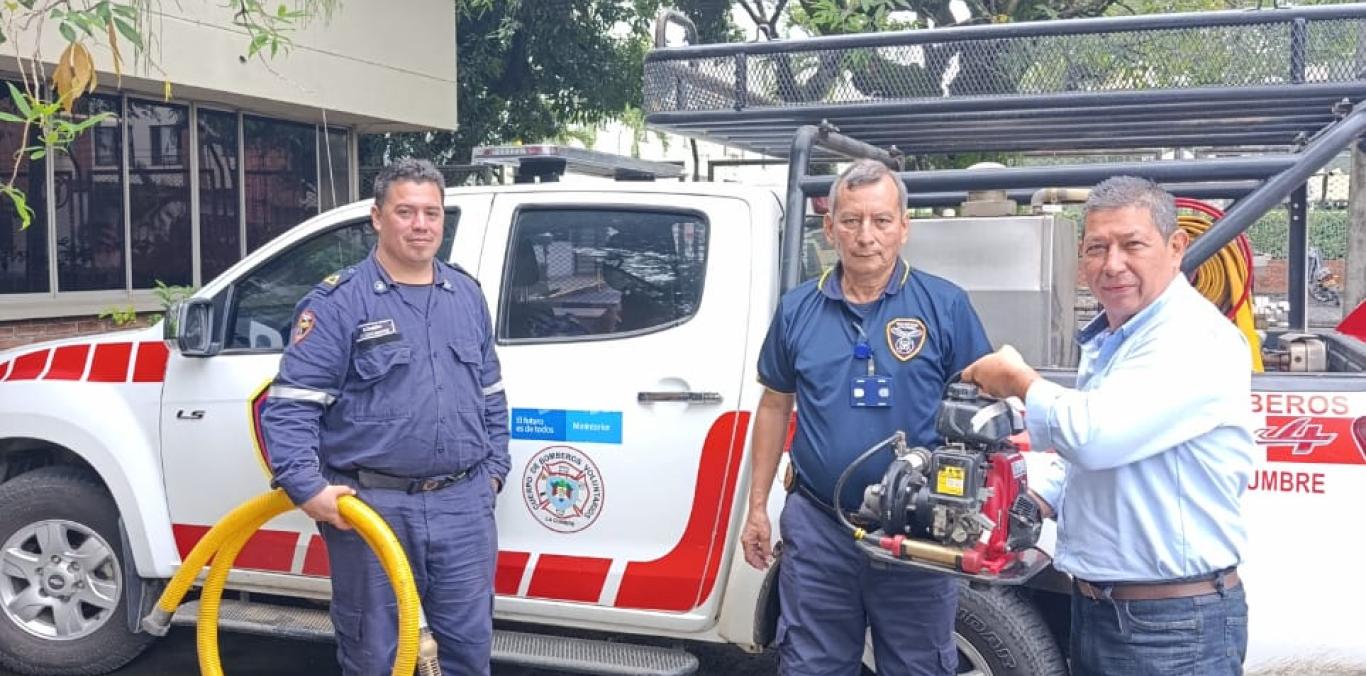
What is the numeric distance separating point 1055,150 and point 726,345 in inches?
61.3

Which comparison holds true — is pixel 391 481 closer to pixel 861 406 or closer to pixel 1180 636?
pixel 861 406

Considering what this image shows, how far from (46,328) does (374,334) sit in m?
6.61

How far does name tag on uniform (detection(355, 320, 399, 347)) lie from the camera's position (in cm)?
329

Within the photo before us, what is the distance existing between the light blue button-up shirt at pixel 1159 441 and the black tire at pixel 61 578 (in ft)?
11.6

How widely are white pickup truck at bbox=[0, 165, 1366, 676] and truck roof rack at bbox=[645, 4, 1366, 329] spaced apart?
32 cm

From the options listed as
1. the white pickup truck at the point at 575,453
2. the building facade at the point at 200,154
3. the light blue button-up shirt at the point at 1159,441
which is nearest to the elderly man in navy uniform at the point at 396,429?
the white pickup truck at the point at 575,453

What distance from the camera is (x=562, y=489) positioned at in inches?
150

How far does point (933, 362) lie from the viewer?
287 cm

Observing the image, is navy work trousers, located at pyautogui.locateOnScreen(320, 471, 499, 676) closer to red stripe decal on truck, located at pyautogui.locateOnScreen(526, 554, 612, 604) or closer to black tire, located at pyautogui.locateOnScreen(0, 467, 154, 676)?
red stripe decal on truck, located at pyautogui.locateOnScreen(526, 554, 612, 604)

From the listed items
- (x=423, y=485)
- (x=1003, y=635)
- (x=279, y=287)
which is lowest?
(x=1003, y=635)

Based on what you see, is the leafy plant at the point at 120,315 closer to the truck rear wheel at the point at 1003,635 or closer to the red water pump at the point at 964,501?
the truck rear wheel at the point at 1003,635

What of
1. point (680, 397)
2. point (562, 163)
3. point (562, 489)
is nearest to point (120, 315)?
point (562, 163)

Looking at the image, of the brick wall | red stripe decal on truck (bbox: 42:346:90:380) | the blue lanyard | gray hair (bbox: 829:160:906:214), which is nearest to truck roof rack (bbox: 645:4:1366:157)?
gray hair (bbox: 829:160:906:214)

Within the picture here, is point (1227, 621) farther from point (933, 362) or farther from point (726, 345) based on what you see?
point (726, 345)
